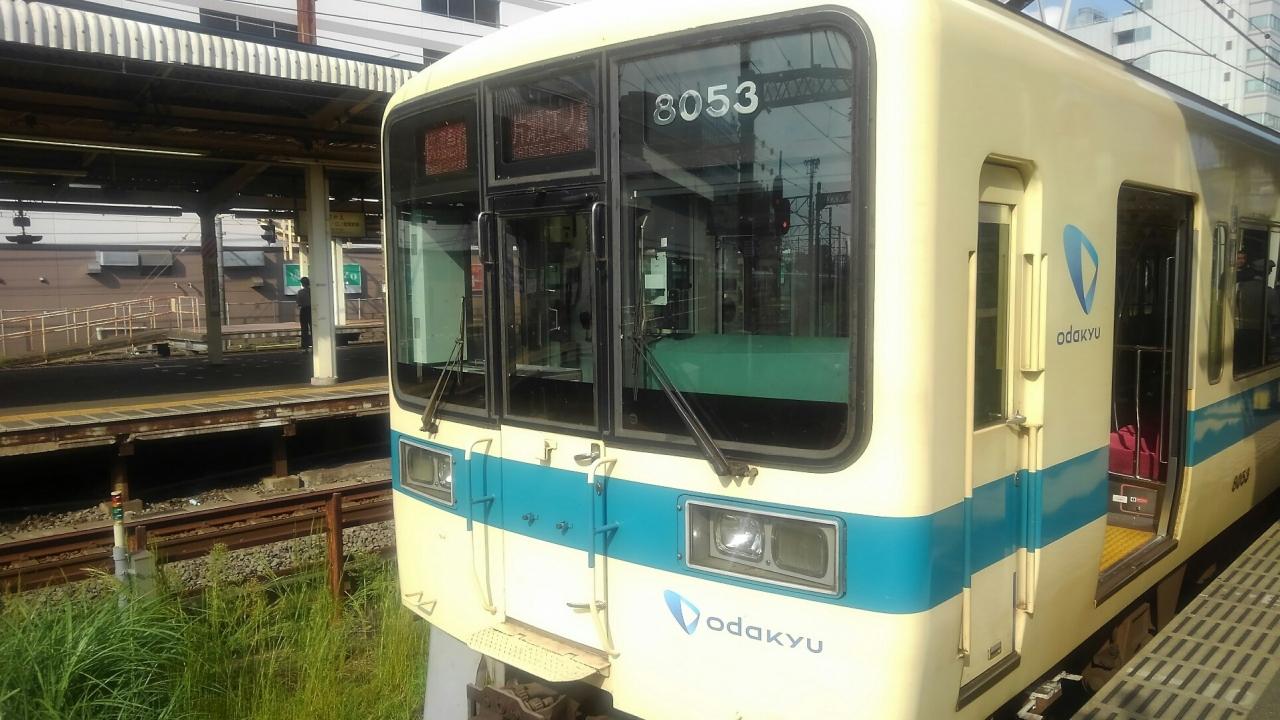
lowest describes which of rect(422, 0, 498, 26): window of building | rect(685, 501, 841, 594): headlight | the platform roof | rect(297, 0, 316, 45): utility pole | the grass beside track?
the grass beside track

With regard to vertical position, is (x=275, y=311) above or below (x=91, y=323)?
above

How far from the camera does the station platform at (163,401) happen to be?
1011 cm

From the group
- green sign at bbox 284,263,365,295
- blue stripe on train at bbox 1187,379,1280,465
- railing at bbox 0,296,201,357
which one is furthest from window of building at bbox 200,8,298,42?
blue stripe on train at bbox 1187,379,1280,465

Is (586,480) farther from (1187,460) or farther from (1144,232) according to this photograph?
(1144,232)

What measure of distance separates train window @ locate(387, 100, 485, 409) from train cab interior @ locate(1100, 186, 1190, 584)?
2635 mm

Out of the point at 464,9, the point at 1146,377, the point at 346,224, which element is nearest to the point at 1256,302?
the point at 1146,377

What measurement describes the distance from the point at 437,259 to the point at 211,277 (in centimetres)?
1834

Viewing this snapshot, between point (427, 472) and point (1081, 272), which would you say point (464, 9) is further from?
point (1081, 272)

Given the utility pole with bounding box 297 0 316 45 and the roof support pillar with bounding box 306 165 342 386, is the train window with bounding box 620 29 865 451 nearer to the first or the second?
the roof support pillar with bounding box 306 165 342 386

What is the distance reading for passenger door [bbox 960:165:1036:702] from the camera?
2.67 metres

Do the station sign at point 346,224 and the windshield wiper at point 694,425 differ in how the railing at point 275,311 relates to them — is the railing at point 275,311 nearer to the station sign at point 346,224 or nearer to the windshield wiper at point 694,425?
the station sign at point 346,224

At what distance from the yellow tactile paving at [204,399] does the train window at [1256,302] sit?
34.3 ft

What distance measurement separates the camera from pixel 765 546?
261 centimetres

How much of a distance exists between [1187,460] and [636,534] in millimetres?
2835
